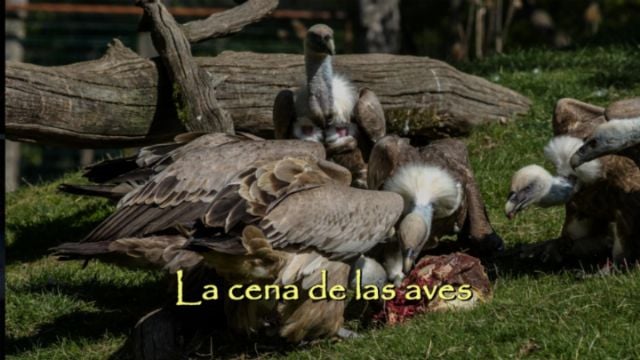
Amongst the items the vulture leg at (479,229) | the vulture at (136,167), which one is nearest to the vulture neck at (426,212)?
the vulture leg at (479,229)

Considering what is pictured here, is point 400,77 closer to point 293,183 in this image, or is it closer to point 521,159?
point 521,159

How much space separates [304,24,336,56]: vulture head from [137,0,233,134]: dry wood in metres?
0.99

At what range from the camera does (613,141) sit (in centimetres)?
738

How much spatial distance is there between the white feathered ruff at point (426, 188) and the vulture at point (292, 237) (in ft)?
0.83

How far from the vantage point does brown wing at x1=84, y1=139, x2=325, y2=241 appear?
301 inches

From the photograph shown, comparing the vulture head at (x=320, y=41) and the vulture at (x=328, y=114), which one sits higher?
the vulture head at (x=320, y=41)

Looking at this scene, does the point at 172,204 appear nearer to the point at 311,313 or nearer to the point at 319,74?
the point at 311,313

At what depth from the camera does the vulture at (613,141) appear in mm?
7363

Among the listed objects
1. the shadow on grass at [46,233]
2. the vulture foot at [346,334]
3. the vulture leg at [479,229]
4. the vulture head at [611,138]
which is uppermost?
the vulture head at [611,138]

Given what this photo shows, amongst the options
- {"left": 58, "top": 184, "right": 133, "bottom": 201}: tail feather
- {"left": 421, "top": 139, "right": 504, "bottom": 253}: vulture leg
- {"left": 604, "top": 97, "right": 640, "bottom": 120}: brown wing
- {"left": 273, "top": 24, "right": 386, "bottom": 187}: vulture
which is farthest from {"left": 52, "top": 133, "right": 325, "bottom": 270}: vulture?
{"left": 604, "top": 97, "right": 640, "bottom": 120}: brown wing

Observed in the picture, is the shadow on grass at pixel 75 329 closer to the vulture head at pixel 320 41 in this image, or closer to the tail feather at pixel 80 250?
the tail feather at pixel 80 250

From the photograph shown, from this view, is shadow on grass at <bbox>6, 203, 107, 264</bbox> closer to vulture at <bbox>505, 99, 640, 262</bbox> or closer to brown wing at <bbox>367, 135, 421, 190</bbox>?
brown wing at <bbox>367, 135, 421, 190</bbox>

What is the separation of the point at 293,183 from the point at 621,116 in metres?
2.01

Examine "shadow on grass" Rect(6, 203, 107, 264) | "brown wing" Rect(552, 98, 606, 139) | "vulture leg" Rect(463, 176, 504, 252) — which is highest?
"brown wing" Rect(552, 98, 606, 139)
